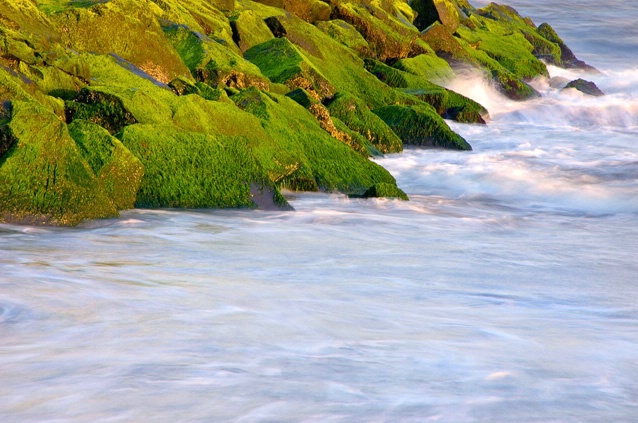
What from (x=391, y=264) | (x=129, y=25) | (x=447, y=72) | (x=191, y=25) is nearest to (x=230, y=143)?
(x=391, y=264)

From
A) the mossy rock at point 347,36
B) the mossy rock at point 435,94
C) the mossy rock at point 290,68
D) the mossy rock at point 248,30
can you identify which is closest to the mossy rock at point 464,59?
the mossy rock at point 347,36

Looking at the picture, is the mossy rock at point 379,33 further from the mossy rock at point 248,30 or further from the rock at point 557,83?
the rock at point 557,83

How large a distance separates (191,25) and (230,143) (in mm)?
5192

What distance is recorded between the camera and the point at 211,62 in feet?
31.6

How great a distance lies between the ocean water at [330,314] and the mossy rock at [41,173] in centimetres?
14

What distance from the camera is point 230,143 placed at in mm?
6781

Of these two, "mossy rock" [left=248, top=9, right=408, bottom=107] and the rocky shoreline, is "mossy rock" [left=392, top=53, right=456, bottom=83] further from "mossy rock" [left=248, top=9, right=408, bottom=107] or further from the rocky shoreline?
"mossy rock" [left=248, top=9, right=408, bottom=107]

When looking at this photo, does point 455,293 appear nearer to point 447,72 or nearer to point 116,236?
point 116,236

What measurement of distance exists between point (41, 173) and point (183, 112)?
1.65 meters

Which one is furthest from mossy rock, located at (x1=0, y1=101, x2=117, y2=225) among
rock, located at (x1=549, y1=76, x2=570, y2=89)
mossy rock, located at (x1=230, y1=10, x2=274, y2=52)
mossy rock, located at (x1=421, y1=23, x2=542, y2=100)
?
rock, located at (x1=549, y1=76, x2=570, y2=89)

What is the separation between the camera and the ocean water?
302 cm

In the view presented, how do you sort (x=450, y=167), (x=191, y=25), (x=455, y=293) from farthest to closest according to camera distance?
1. (x=191, y=25)
2. (x=450, y=167)
3. (x=455, y=293)

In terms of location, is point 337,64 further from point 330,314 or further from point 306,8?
point 330,314

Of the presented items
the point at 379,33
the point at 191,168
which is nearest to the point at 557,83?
the point at 379,33
